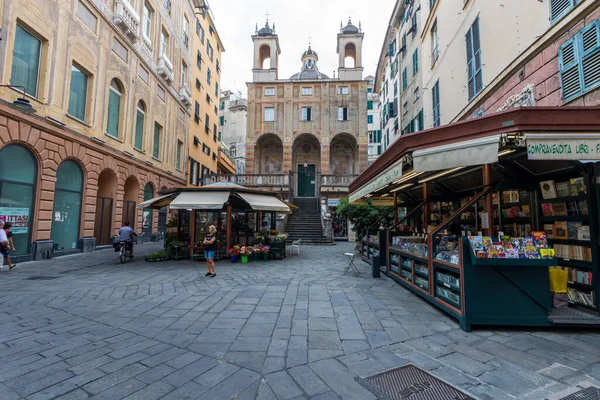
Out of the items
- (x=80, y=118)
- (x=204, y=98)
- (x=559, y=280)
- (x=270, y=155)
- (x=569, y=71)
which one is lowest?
(x=559, y=280)

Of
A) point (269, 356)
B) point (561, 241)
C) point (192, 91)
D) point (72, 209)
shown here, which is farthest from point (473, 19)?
point (192, 91)

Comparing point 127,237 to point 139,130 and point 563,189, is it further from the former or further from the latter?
point 563,189

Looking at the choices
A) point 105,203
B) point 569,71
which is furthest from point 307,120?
point 569,71

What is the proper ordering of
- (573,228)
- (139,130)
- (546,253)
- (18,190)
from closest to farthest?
(546,253)
(573,228)
(18,190)
(139,130)

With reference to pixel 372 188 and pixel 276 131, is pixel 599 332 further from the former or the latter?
pixel 276 131

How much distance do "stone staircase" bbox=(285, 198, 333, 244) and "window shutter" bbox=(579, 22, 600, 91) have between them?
13449 millimetres

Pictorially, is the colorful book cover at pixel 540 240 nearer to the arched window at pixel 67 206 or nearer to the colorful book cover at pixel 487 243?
the colorful book cover at pixel 487 243

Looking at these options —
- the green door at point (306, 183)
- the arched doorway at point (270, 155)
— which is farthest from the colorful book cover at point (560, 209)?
the arched doorway at point (270, 155)

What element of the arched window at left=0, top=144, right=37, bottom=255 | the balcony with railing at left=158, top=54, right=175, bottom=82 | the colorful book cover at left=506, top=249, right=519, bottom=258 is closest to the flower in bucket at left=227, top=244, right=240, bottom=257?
the arched window at left=0, top=144, right=37, bottom=255

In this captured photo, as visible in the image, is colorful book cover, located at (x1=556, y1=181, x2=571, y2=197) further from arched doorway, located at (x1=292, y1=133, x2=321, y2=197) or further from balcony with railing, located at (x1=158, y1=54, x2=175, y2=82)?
arched doorway, located at (x1=292, y1=133, x2=321, y2=197)

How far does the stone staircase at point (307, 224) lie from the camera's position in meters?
17.6

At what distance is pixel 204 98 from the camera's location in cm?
2716

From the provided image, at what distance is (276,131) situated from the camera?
25578mm

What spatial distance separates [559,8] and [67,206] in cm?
1572
